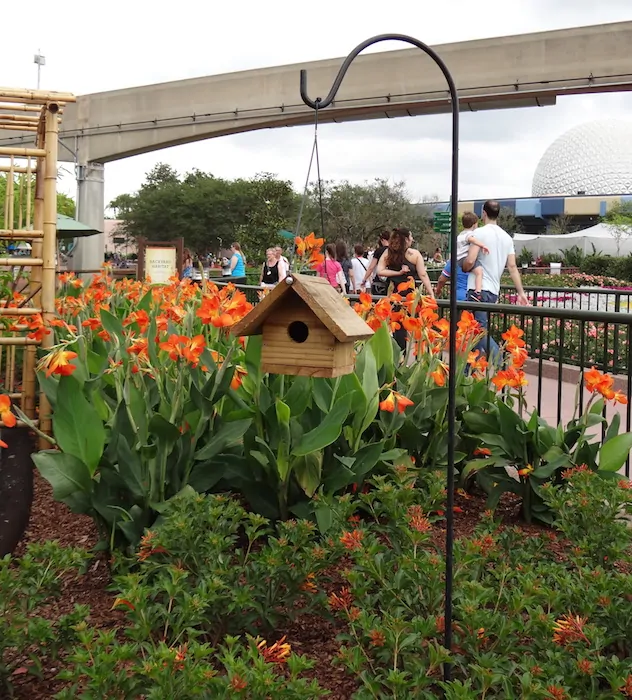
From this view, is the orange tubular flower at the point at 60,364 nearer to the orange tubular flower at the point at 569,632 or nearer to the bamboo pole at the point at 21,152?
the orange tubular flower at the point at 569,632

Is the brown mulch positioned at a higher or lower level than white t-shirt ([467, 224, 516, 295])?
lower

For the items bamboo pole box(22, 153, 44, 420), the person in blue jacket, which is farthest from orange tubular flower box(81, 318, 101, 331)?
the person in blue jacket

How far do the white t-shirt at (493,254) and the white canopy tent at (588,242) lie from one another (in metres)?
48.2

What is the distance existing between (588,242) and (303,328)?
57623 millimetres

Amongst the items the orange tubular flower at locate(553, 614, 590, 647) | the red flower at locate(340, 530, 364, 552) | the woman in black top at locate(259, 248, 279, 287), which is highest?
the woman in black top at locate(259, 248, 279, 287)

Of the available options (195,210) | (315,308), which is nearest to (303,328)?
(315,308)

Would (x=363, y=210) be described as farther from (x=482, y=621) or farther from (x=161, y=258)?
(x=482, y=621)

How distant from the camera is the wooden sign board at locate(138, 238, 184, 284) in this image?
51.6 feet

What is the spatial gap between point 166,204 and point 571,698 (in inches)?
2319

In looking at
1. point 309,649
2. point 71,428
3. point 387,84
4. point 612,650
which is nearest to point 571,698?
point 612,650

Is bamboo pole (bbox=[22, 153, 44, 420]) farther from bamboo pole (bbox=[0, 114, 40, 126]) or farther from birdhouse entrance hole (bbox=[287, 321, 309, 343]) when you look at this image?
birdhouse entrance hole (bbox=[287, 321, 309, 343])

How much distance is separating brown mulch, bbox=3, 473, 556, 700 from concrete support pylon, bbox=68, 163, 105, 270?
66.4 ft

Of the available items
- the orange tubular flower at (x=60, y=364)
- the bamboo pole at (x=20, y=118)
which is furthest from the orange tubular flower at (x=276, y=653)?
the bamboo pole at (x=20, y=118)

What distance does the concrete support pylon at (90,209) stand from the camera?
77.3ft
